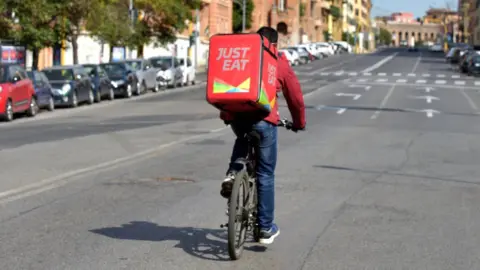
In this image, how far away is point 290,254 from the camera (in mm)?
8227

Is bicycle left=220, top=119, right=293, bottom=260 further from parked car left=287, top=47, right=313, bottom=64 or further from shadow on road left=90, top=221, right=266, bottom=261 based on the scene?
parked car left=287, top=47, right=313, bottom=64

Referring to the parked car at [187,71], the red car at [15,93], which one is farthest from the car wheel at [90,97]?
the parked car at [187,71]

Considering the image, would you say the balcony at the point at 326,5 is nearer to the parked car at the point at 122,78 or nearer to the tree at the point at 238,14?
the tree at the point at 238,14

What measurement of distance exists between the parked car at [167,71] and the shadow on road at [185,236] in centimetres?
3901

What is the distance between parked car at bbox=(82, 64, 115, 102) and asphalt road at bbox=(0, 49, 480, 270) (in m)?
12.5

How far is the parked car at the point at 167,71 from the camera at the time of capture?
4929 cm

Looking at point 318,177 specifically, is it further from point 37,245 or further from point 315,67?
point 315,67

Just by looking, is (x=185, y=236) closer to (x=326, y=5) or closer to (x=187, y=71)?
(x=187, y=71)

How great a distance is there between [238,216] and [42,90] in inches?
984

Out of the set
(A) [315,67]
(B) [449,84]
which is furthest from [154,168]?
(A) [315,67]

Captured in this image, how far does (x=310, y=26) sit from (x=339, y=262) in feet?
446

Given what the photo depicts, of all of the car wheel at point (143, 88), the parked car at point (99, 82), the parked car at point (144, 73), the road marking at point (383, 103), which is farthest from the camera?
the car wheel at point (143, 88)

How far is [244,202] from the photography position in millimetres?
7793

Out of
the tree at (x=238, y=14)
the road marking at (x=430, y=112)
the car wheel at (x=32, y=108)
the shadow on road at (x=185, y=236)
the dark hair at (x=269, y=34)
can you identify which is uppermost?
the tree at (x=238, y=14)
